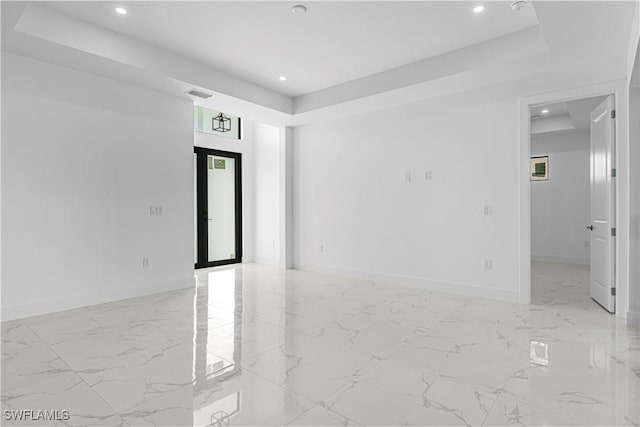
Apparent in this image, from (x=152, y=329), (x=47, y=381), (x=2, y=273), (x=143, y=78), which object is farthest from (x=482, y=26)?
(x=2, y=273)

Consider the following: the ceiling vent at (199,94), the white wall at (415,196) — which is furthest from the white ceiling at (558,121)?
the ceiling vent at (199,94)

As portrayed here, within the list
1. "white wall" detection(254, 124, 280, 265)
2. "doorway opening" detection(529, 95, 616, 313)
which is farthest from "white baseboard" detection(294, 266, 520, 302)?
"white wall" detection(254, 124, 280, 265)

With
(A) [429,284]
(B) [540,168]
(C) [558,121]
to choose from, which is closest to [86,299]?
(A) [429,284]

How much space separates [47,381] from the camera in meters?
2.29

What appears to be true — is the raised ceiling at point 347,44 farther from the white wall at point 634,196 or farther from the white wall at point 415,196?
the white wall at point 415,196

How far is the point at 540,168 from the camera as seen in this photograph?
7820mm

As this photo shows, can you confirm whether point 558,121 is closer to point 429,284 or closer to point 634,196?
point 634,196

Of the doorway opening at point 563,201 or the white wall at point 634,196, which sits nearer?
the white wall at point 634,196

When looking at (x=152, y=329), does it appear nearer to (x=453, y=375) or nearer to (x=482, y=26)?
(x=453, y=375)

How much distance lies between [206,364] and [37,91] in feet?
11.4

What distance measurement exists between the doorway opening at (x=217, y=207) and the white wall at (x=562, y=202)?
22.0 ft

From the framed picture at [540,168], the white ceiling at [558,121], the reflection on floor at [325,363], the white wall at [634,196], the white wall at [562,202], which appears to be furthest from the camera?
the framed picture at [540,168]

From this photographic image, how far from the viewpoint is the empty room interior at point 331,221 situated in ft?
7.31

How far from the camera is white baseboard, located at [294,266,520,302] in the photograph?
4.41 meters
